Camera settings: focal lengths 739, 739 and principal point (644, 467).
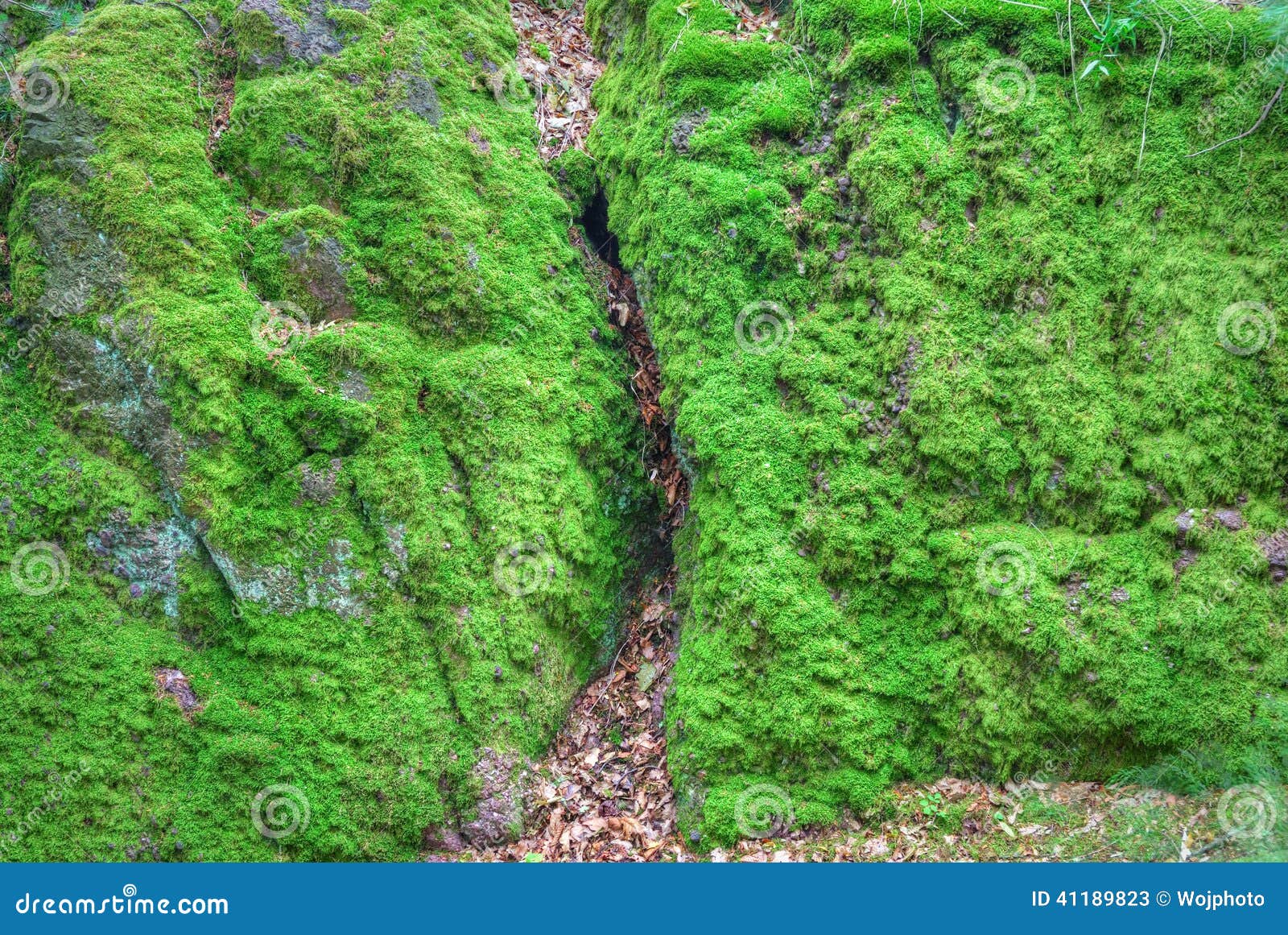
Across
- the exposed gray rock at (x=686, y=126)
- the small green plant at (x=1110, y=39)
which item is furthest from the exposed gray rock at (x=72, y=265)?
the small green plant at (x=1110, y=39)

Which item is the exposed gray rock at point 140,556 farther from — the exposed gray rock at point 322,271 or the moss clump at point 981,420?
the moss clump at point 981,420

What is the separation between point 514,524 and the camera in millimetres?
5387

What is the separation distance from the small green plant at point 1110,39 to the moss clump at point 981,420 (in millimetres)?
110

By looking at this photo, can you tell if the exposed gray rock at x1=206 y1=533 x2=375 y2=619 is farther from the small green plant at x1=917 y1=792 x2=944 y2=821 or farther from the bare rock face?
the small green plant at x1=917 y1=792 x2=944 y2=821

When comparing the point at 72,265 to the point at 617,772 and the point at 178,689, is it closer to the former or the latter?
the point at 178,689

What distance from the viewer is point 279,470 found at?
17.1ft

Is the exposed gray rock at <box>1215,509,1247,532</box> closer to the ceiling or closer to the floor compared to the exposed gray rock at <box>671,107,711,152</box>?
closer to the floor

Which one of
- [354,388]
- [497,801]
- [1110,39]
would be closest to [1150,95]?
→ [1110,39]

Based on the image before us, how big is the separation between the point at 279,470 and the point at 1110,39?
6.66 meters

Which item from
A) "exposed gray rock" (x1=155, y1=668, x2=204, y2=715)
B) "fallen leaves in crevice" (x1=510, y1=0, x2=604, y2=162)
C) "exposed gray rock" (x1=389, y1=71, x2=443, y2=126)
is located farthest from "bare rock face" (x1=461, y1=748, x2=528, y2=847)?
"fallen leaves in crevice" (x1=510, y1=0, x2=604, y2=162)

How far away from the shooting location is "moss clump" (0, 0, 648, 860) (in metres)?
4.82

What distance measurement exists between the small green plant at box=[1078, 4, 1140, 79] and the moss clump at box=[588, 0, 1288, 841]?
0.11 m

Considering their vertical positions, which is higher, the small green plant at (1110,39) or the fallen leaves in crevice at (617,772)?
the small green plant at (1110,39)

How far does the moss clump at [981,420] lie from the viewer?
14.9 ft
